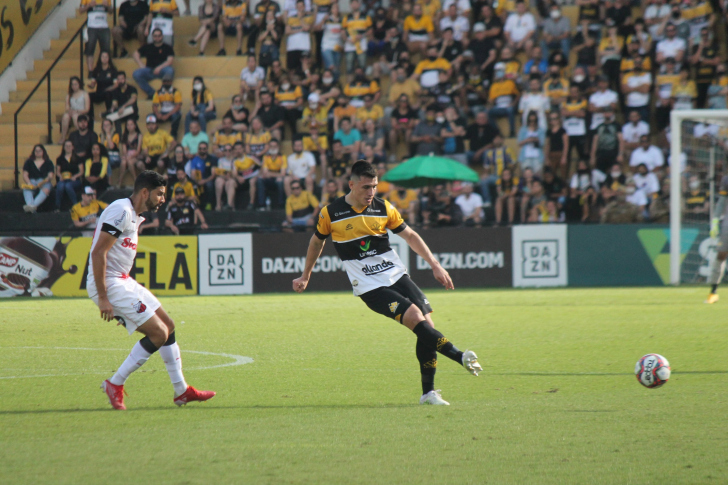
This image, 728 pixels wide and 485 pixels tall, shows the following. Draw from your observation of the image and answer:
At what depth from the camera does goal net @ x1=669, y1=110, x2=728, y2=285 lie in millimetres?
17562

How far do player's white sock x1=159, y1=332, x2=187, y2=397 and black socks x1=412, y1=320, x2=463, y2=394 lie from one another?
6.22ft

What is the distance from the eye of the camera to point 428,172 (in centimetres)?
1856

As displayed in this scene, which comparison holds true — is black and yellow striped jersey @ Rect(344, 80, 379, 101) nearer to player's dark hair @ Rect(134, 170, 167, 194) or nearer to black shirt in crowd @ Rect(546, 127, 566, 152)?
black shirt in crowd @ Rect(546, 127, 566, 152)

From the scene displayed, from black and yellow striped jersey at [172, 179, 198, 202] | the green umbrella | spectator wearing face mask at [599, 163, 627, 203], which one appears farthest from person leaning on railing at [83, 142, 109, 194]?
spectator wearing face mask at [599, 163, 627, 203]

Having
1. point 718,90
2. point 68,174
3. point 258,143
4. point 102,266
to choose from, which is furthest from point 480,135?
point 102,266

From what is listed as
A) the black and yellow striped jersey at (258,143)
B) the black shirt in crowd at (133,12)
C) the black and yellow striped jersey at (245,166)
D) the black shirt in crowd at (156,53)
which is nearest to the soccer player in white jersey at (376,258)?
the black and yellow striped jersey at (245,166)

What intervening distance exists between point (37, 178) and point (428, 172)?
937cm

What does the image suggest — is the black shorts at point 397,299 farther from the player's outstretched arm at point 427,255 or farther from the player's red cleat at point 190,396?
the player's red cleat at point 190,396

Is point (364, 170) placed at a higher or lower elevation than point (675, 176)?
lower

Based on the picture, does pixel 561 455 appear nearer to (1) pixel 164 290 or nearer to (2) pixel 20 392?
(2) pixel 20 392

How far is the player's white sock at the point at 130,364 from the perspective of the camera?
6848 mm

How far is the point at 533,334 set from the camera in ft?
37.7

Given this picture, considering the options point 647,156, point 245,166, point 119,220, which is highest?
point 647,156

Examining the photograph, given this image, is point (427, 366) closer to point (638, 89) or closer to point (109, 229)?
point (109, 229)
